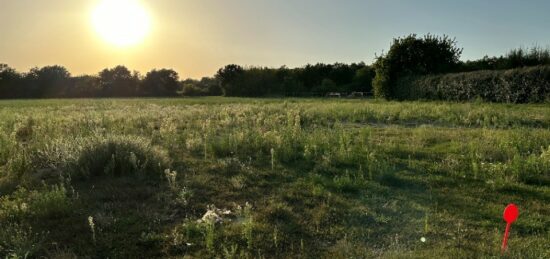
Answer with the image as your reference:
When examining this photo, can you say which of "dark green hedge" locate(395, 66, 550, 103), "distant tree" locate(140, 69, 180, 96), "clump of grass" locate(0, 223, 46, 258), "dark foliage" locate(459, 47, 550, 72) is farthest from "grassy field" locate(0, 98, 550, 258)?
"distant tree" locate(140, 69, 180, 96)

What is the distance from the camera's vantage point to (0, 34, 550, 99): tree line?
Answer: 33.8m

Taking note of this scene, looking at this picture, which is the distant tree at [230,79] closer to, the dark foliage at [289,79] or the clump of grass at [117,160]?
the dark foliage at [289,79]

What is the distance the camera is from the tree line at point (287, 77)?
33812 mm

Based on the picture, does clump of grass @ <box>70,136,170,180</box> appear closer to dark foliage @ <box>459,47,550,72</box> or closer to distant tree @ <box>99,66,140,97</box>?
dark foliage @ <box>459,47,550,72</box>

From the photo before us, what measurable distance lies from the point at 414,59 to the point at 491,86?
11492 millimetres

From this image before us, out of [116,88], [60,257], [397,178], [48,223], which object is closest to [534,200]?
[397,178]

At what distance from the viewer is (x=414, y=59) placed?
34.1 meters

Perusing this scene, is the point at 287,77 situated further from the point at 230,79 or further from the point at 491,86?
the point at 491,86

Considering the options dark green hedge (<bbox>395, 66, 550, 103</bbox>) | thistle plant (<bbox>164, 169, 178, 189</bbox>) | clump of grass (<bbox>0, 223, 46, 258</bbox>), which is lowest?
clump of grass (<bbox>0, 223, 46, 258</bbox>)

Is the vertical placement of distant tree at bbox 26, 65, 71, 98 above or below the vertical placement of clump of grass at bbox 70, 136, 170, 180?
above

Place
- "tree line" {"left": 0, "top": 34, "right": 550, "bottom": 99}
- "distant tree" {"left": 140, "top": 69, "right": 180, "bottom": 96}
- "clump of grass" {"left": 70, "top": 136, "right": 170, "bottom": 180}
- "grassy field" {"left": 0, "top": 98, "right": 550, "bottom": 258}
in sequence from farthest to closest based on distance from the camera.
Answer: "distant tree" {"left": 140, "top": 69, "right": 180, "bottom": 96} → "tree line" {"left": 0, "top": 34, "right": 550, "bottom": 99} → "clump of grass" {"left": 70, "top": 136, "right": 170, "bottom": 180} → "grassy field" {"left": 0, "top": 98, "right": 550, "bottom": 258}

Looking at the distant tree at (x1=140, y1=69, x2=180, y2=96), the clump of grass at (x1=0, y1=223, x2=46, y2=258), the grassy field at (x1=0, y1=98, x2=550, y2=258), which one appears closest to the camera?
the clump of grass at (x1=0, y1=223, x2=46, y2=258)

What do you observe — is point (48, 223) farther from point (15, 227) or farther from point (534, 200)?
point (534, 200)

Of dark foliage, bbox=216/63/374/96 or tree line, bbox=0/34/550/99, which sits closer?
tree line, bbox=0/34/550/99
